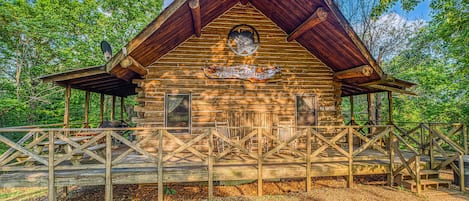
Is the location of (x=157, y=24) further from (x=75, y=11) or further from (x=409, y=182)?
(x=75, y=11)

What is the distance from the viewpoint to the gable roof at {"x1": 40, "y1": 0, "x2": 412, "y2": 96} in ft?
17.4

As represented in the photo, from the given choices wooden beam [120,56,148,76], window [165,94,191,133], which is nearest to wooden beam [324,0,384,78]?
window [165,94,191,133]

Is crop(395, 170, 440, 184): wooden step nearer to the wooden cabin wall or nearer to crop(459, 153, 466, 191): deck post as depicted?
crop(459, 153, 466, 191): deck post

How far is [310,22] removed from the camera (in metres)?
5.91

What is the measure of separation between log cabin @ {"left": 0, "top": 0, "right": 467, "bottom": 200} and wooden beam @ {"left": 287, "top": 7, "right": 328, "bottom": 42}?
2 cm

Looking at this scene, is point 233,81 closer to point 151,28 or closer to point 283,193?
point 151,28

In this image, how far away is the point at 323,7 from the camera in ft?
18.1

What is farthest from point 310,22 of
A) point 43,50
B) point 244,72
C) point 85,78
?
point 43,50

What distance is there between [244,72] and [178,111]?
239cm

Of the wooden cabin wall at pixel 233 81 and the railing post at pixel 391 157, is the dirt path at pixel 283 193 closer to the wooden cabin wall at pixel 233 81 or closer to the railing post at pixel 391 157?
the railing post at pixel 391 157

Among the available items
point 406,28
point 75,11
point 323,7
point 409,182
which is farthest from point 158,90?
point 406,28

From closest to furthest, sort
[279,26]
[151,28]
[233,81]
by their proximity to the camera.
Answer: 1. [151,28]
2. [233,81]
3. [279,26]

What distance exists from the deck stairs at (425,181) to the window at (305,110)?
2.69m

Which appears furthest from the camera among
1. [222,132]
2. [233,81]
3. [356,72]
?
[233,81]
